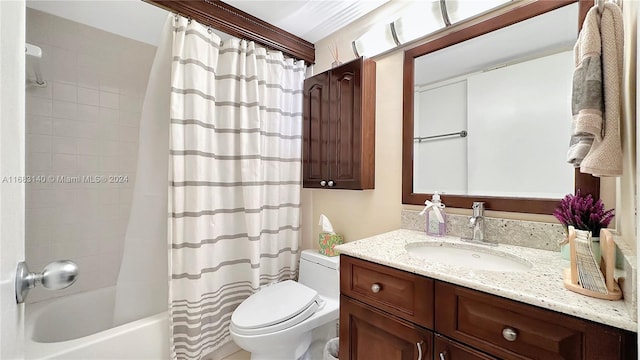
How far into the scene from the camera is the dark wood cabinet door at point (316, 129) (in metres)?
1.75

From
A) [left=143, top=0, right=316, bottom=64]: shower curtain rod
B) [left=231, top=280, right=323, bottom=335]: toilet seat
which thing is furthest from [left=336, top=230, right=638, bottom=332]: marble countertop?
[left=143, top=0, right=316, bottom=64]: shower curtain rod

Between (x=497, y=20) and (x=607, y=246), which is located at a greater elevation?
(x=497, y=20)

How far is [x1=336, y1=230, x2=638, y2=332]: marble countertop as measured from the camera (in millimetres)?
559

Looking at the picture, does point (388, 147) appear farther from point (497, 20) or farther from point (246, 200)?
point (246, 200)

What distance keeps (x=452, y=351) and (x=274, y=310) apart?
2.84 ft

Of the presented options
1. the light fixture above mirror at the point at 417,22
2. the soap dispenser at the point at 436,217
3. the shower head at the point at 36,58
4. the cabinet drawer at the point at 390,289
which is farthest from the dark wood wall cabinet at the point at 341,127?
the shower head at the point at 36,58

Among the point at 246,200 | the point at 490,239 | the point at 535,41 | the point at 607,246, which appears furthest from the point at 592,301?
the point at 246,200

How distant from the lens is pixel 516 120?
43.4 inches

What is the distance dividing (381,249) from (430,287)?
0.26 meters

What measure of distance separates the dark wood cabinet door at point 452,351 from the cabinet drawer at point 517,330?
2 centimetres

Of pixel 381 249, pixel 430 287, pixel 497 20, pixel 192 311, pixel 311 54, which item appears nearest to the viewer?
pixel 430 287

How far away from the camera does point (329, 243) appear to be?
172cm

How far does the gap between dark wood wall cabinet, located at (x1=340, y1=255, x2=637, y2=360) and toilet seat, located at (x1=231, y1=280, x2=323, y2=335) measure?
33cm

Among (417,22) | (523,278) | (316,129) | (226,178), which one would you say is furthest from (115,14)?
(523,278)
